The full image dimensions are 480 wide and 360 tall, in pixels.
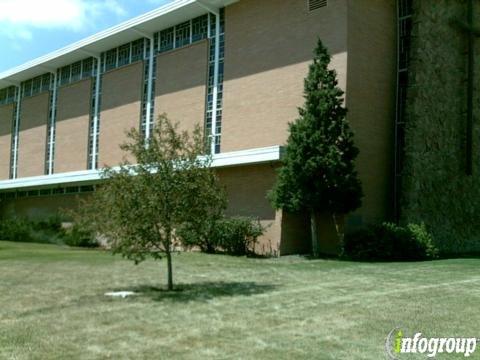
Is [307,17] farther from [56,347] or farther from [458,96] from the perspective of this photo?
[56,347]

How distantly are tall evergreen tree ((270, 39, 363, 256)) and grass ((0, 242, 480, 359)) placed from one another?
466 cm

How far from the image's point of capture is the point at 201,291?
13453 millimetres

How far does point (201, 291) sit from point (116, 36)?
26710 mm

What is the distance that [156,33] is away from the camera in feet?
116

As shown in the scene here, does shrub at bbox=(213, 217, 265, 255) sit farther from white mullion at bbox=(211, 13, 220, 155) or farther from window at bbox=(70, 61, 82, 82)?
window at bbox=(70, 61, 82, 82)

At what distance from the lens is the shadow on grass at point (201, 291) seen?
12.5m

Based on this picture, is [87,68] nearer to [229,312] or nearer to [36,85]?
[36,85]

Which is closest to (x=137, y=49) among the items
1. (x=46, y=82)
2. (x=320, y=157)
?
(x=46, y=82)

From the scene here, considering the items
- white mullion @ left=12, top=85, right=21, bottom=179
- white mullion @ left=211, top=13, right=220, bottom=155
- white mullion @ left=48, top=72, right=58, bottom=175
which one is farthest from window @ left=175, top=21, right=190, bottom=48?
white mullion @ left=12, top=85, right=21, bottom=179

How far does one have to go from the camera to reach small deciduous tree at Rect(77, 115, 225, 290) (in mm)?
12922

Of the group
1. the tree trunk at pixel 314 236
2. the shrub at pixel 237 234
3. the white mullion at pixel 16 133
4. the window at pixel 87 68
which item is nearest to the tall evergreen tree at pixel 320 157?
the tree trunk at pixel 314 236

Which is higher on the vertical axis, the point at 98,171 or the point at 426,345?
the point at 98,171

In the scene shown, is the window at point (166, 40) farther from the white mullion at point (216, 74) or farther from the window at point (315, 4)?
the window at point (315, 4)

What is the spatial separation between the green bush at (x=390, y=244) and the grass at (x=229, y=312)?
4.05 m
